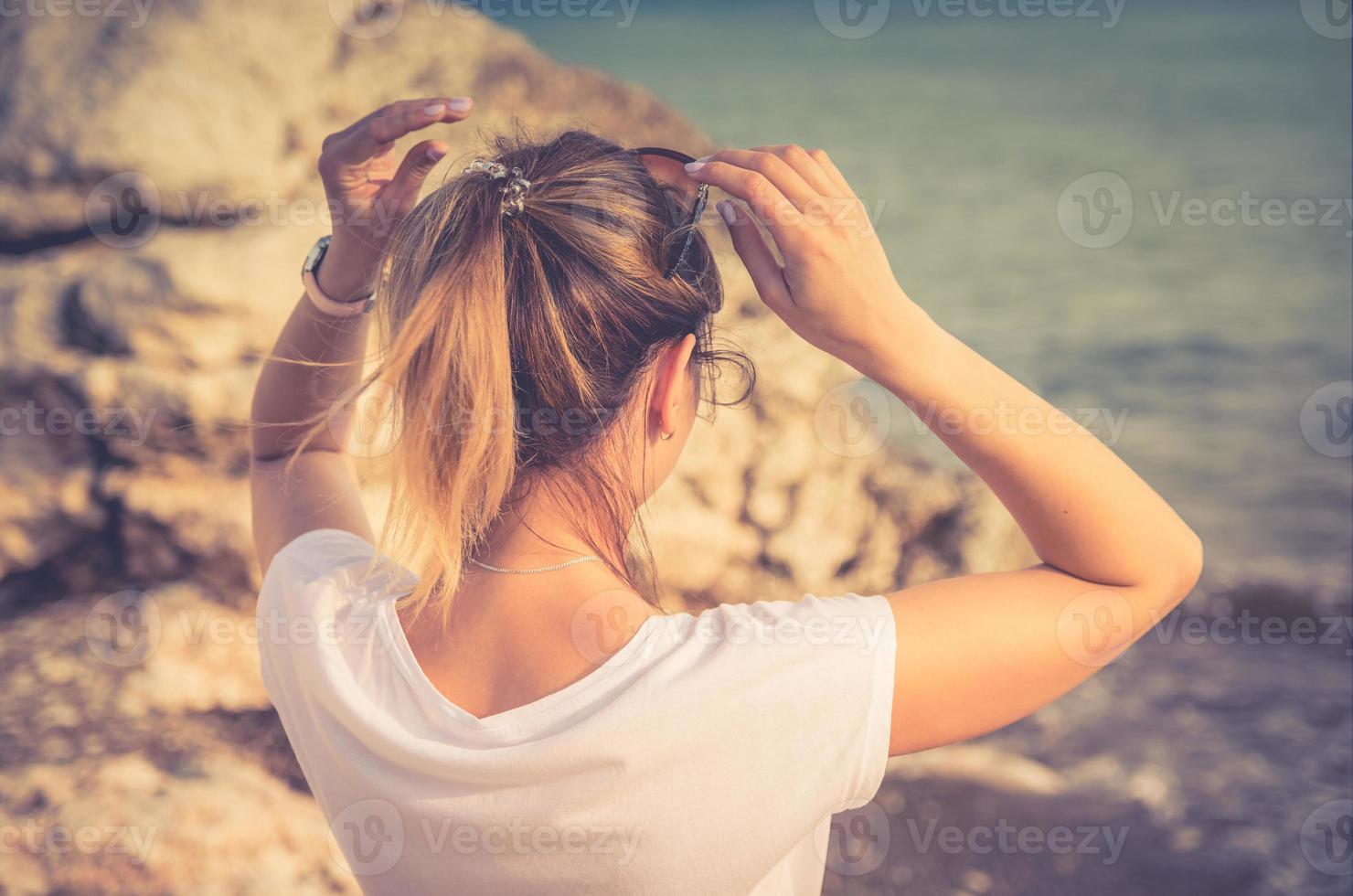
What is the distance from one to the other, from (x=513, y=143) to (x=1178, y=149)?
545 inches

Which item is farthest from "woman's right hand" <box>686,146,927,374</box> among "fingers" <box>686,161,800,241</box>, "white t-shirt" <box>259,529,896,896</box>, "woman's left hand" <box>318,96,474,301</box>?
"woman's left hand" <box>318,96,474,301</box>

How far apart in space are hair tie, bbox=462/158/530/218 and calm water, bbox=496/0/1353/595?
4.57 metres

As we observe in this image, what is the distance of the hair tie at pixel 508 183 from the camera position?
3.85 ft

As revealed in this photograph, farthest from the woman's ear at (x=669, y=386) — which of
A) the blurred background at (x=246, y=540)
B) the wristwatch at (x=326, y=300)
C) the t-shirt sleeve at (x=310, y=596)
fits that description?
the blurred background at (x=246, y=540)

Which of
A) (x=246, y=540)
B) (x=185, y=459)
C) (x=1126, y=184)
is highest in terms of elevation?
(x=1126, y=184)

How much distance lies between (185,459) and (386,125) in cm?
168

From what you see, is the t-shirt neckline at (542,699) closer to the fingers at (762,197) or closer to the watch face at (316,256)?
the fingers at (762,197)

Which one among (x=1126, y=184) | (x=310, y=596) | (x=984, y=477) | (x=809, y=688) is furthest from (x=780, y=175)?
(x=1126, y=184)

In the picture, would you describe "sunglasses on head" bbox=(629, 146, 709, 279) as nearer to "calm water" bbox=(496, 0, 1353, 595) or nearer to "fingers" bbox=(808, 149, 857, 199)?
"fingers" bbox=(808, 149, 857, 199)

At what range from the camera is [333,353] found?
1.62m

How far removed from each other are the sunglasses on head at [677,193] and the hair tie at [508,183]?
177 mm

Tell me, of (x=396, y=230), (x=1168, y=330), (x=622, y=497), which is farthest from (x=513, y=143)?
(x=1168, y=330)

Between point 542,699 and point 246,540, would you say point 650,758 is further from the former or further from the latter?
point 246,540

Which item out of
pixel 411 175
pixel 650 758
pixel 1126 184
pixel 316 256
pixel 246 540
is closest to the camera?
pixel 650 758
